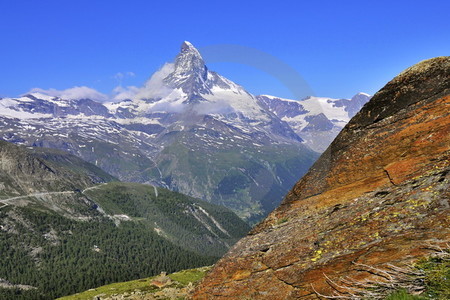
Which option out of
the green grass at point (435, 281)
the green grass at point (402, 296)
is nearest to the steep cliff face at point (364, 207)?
the green grass at point (435, 281)

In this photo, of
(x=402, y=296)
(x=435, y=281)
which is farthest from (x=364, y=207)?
(x=402, y=296)

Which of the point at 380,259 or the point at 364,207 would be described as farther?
the point at 364,207

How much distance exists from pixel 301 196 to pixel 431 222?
12.1m

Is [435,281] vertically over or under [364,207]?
under

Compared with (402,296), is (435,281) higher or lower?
higher

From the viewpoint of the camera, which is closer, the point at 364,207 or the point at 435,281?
the point at 435,281

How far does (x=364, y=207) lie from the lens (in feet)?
74.6

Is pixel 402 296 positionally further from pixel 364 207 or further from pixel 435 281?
pixel 364 207

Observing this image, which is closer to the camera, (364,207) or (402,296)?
(402,296)

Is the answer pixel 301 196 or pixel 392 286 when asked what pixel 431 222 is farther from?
pixel 301 196

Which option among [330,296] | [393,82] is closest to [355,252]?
[330,296]

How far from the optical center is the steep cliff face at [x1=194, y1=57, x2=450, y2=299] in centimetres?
1909

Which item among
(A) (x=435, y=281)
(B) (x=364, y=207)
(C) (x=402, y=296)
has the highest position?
(B) (x=364, y=207)

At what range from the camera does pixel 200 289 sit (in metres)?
26.4
